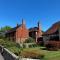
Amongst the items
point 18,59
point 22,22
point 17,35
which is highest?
point 22,22

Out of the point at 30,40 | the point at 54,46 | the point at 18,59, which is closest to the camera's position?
the point at 18,59

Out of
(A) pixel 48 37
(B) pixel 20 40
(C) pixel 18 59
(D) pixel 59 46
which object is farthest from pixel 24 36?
(C) pixel 18 59

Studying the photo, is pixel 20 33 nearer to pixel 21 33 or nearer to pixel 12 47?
pixel 21 33

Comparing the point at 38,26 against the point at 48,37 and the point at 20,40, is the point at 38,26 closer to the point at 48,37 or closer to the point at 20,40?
the point at 20,40

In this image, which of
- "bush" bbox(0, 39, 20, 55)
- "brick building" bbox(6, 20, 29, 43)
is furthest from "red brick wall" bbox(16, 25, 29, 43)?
"bush" bbox(0, 39, 20, 55)

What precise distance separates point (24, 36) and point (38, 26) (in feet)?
21.9

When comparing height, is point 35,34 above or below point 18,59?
above

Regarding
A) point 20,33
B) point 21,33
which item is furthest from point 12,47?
point 21,33

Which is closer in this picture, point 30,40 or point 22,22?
point 30,40

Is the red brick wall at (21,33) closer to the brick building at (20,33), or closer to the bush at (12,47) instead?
the brick building at (20,33)

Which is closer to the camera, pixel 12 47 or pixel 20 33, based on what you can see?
pixel 12 47

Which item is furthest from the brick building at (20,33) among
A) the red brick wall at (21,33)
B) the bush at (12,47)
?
the bush at (12,47)

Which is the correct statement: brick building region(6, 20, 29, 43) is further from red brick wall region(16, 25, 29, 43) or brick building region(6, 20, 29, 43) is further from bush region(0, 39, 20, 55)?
bush region(0, 39, 20, 55)

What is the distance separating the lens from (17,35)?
73.6 meters
